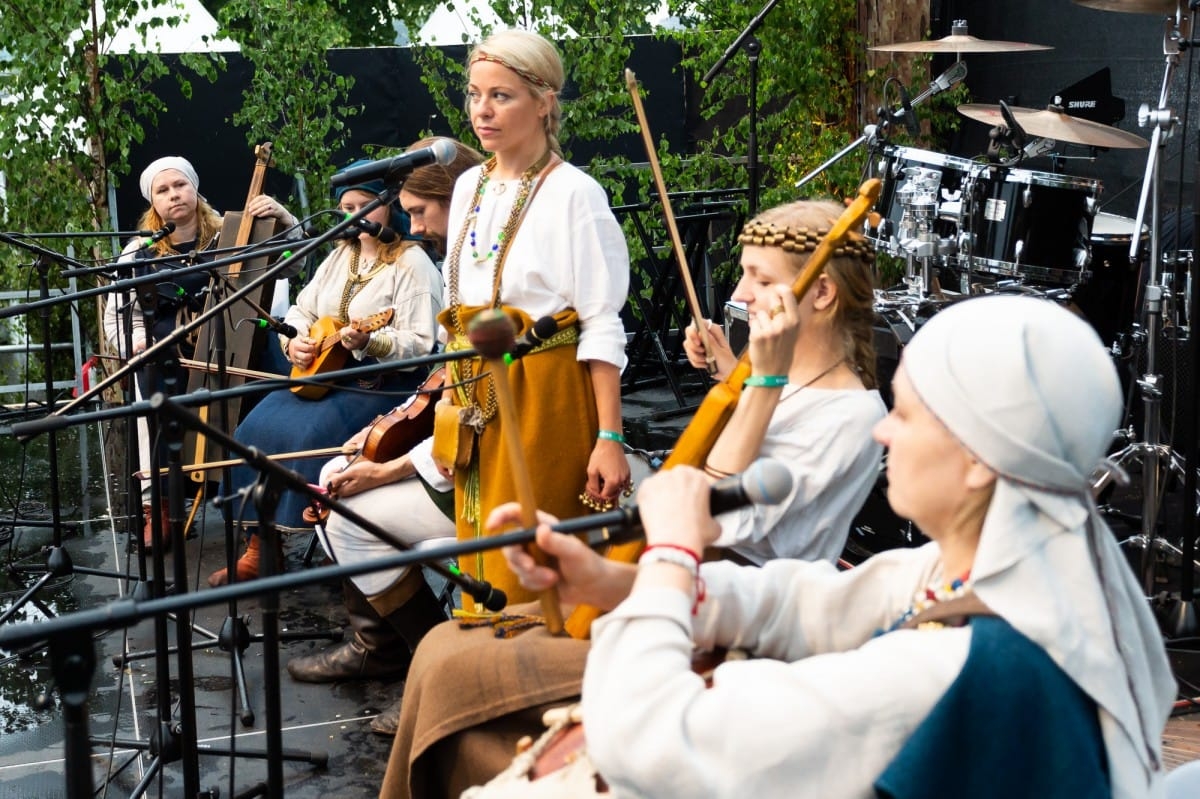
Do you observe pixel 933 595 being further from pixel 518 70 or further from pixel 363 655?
pixel 363 655

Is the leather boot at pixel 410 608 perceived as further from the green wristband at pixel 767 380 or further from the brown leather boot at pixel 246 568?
the green wristband at pixel 767 380

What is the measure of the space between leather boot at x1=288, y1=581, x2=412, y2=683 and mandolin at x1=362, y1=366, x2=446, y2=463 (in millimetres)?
412

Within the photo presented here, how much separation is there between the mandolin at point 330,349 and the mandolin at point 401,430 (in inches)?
25.2

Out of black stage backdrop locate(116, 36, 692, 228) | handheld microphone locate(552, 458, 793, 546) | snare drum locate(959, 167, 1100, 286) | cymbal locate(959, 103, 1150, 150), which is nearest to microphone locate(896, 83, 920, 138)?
cymbal locate(959, 103, 1150, 150)

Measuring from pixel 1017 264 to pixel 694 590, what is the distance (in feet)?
13.4

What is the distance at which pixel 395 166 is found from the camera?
2775 mm

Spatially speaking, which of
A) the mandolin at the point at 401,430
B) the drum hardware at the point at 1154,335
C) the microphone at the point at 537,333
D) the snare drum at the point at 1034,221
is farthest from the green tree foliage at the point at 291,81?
the microphone at the point at 537,333

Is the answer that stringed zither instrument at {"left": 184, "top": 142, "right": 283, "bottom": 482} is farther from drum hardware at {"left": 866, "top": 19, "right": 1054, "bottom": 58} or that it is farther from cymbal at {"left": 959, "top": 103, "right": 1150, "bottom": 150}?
cymbal at {"left": 959, "top": 103, "right": 1150, "bottom": 150}

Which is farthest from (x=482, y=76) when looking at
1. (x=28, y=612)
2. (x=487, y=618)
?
(x=28, y=612)

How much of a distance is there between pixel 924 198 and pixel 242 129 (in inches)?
182

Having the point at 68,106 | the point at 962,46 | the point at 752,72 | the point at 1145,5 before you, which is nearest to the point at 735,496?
the point at 1145,5

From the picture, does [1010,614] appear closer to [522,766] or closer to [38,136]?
[522,766]

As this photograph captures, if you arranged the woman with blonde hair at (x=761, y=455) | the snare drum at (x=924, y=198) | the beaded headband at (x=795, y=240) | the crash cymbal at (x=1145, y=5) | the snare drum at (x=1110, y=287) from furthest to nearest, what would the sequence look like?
the snare drum at (x=1110, y=287)
the snare drum at (x=924, y=198)
the crash cymbal at (x=1145, y=5)
the beaded headband at (x=795, y=240)
the woman with blonde hair at (x=761, y=455)

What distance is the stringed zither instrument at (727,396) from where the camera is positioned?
2.26 metres
